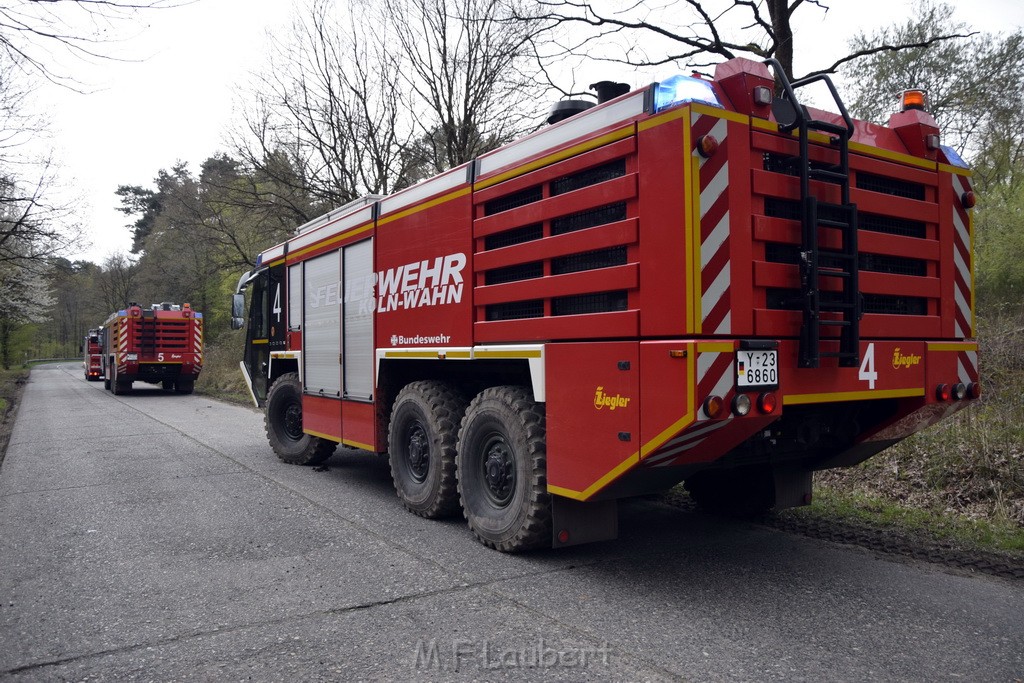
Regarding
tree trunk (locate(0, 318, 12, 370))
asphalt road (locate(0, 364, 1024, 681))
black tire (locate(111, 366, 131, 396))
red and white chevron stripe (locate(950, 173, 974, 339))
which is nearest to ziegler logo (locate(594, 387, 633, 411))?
asphalt road (locate(0, 364, 1024, 681))

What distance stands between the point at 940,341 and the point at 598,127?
267 cm

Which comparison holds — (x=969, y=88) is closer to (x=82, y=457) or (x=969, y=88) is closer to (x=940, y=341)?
(x=940, y=341)

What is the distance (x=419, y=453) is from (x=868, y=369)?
3511 mm

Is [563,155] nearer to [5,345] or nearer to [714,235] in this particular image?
[714,235]

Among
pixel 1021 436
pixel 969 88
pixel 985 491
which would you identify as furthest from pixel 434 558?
pixel 969 88

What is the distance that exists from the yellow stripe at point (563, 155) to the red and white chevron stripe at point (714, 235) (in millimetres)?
463

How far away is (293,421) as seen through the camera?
8922mm

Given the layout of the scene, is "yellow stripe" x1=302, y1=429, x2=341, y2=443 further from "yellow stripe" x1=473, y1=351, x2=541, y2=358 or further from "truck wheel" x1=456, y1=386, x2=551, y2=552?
"yellow stripe" x1=473, y1=351, x2=541, y2=358

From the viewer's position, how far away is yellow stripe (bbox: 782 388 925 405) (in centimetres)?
393

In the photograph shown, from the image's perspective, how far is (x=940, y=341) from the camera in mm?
4770

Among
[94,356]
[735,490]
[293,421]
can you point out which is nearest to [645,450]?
[735,490]

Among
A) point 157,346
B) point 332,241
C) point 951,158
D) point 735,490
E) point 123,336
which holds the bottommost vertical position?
point 735,490

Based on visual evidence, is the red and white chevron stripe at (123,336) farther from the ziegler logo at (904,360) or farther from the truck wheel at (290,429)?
the ziegler logo at (904,360)

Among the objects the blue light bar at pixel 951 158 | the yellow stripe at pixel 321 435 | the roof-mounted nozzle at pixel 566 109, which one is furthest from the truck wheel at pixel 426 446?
the blue light bar at pixel 951 158
